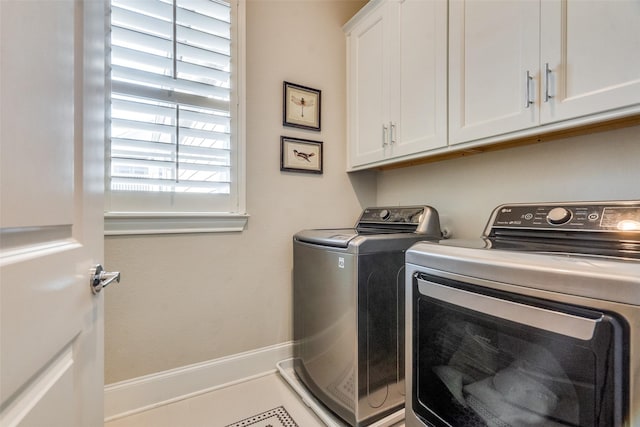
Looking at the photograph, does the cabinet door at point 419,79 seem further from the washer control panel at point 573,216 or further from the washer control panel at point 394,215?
the washer control panel at point 573,216

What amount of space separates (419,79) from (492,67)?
39 centimetres

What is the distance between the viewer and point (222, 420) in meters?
1.41

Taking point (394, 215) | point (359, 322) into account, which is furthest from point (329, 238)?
point (394, 215)

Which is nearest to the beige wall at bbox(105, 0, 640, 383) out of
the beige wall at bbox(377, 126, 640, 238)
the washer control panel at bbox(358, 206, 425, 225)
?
the beige wall at bbox(377, 126, 640, 238)

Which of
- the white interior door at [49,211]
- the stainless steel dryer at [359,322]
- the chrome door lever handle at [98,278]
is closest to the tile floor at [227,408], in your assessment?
the stainless steel dryer at [359,322]

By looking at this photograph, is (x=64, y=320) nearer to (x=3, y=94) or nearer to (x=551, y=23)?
(x=3, y=94)

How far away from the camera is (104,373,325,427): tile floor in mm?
1406

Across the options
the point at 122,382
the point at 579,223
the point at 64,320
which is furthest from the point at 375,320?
the point at 122,382

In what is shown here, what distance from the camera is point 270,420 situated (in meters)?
1.39

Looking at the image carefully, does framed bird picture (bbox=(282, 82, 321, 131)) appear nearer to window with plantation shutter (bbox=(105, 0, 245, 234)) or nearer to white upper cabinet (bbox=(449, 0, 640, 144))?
window with plantation shutter (bbox=(105, 0, 245, 234))

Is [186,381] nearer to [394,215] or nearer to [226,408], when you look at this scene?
[226,408]

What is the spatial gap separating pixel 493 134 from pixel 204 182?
1461 mm

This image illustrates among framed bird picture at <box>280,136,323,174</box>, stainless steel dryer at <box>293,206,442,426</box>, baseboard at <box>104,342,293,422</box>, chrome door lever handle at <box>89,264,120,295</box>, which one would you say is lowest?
baseboard at <box>104,342,293,422</box>

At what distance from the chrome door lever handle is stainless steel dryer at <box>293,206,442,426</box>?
87 cm
